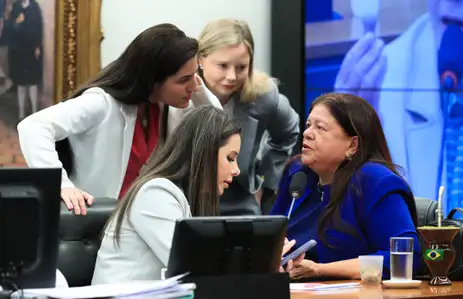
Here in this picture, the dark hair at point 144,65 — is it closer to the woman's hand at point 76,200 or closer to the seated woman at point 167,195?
the woman's hand at point 76,200

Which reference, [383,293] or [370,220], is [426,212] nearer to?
[370,220]

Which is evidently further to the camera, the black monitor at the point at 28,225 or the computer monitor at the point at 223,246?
the computer monitor at the point at 223,246

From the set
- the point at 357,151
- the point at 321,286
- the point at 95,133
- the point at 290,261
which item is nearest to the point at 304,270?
the point at 290,261

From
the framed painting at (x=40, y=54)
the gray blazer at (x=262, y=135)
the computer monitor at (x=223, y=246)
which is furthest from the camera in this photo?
the framed painting at (x=40, y=54)

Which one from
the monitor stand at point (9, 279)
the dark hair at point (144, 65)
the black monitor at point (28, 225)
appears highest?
the dark hair at point (144, 65)

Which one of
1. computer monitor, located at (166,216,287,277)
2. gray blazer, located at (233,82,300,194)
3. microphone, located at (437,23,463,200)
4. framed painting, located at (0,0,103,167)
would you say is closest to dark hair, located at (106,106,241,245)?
computer monitor, located at (166,216,287,277)

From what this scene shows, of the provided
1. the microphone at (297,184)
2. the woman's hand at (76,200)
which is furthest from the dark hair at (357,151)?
the woman's hand at (76,200)

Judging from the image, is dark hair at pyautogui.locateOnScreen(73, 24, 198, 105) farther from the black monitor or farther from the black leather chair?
the black monitor

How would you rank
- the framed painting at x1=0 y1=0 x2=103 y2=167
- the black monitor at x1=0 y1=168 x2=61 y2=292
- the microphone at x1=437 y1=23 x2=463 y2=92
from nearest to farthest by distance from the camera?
the black monitor at x1=0 y1=168 x2=61 y2=292
the framed painting at x1=0 y1=0 x2=103 y2=167
the microphone at x1=437 y1=23 x2=463 y2=92

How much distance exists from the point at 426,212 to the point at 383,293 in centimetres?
87

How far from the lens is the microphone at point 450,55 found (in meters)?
4.93

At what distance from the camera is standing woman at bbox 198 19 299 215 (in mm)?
3744

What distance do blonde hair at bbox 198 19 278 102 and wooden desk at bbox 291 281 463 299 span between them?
1.35 m

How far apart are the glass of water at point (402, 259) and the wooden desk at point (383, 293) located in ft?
0.20
